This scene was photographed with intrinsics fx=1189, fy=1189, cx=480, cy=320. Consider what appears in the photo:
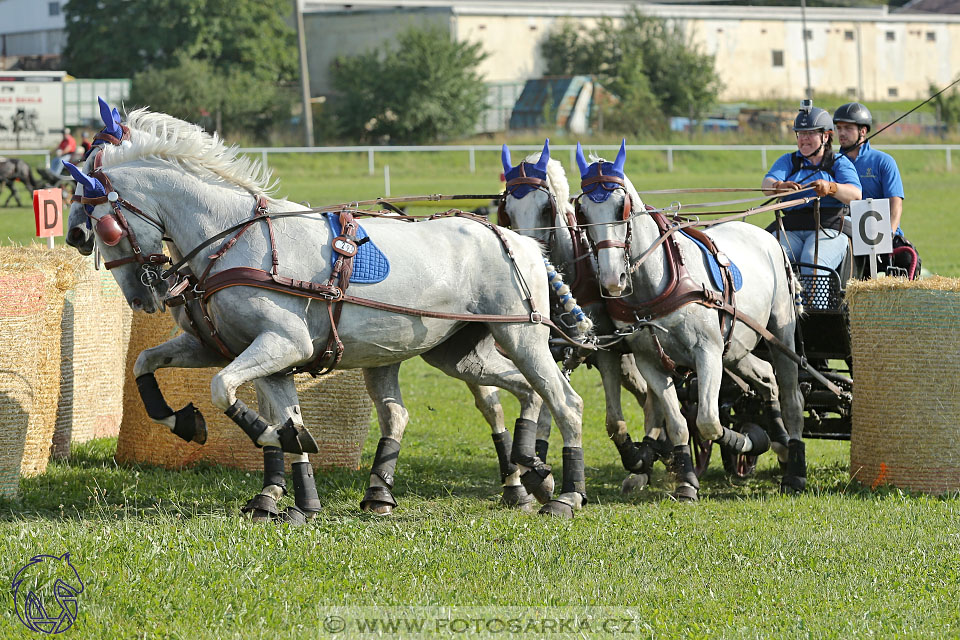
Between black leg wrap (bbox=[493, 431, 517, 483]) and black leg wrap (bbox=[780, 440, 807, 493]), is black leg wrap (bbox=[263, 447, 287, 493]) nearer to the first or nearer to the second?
black leg wrap (bbox=[493, 431, 517, 483])

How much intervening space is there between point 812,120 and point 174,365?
5.02 meters

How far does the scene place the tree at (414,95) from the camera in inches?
1724

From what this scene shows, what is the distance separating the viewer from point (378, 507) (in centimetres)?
718

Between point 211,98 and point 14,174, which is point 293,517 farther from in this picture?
point 211,98

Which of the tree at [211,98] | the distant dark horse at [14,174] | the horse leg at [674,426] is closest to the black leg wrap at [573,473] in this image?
the horse leg at [674,426]

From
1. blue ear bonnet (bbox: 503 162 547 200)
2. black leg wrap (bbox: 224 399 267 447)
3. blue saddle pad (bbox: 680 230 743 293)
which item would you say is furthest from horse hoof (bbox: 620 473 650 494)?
black leg wrap (bbox: 224 399 267 447)

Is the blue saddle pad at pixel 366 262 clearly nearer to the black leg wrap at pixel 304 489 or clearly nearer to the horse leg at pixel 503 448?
the black leg wrap at pixel 304 489

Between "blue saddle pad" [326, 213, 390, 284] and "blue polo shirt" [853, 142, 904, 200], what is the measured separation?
169 inches

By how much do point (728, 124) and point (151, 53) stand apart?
23677 millimetres

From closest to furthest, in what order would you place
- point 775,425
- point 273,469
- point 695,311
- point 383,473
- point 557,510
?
point 273,469 < point 557,510 < point 383,473 < point 695,311 < point 775,425

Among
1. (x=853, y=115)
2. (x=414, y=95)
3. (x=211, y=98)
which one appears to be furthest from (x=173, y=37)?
(x=853, y=115)

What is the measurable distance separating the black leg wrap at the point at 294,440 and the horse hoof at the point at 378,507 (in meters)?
0.76

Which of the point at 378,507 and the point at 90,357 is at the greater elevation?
the point at 90,357

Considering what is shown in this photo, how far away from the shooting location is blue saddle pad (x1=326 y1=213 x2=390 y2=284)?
6703 millimetres
